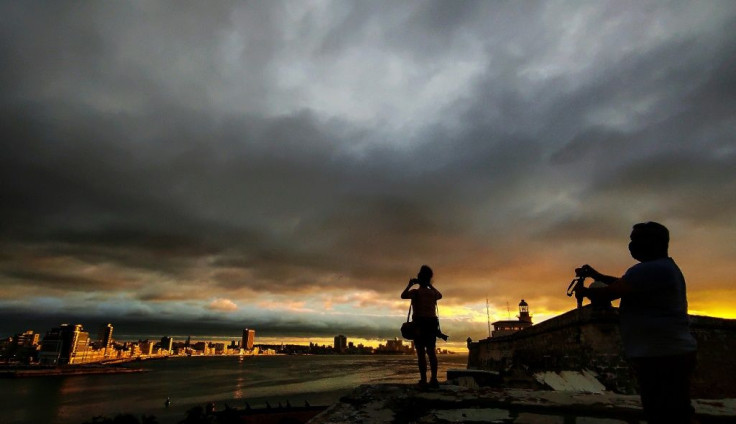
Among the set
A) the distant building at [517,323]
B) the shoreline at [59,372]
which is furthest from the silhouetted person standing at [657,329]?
the shoreline at [59,372]

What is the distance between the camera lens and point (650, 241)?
2.82m

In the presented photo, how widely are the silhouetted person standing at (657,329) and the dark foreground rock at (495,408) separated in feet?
3.72

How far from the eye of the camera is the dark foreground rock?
11.2ft

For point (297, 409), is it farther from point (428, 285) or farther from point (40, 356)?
point (40, 356)

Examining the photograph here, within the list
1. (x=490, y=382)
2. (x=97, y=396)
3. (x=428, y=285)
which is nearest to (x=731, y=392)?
(x=490, y=382)

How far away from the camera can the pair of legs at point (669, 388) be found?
7.66 ft

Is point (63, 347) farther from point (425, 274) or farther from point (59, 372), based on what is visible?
point (425, 274)

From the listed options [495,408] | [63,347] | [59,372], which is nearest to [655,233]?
[495,408]

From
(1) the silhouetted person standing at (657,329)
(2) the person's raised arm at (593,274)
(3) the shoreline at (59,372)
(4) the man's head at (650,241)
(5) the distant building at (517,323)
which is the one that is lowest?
(3) the shoreline at (59,372)

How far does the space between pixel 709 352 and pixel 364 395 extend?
14291 mm

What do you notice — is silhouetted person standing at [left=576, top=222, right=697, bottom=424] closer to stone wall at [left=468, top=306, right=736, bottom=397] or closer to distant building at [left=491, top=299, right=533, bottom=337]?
stone wall at [left=468, top=306, right=736, bottom=397]

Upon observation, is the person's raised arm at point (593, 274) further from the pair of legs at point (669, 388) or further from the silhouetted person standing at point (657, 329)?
the pair of legs at point (669, 388)

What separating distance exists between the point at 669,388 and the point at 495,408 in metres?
1.93

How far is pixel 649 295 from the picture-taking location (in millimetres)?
2578
